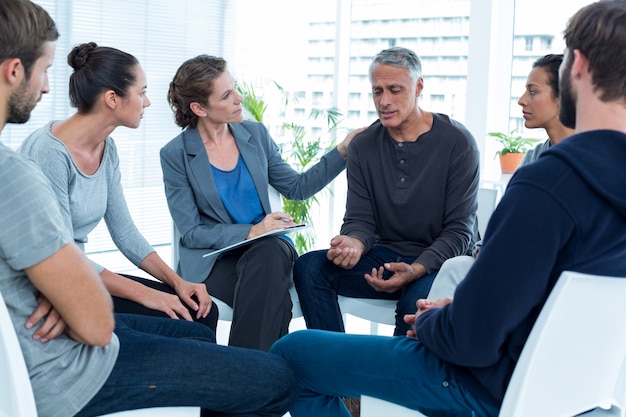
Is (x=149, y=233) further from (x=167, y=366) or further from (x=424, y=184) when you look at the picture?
(x=167, y=366)

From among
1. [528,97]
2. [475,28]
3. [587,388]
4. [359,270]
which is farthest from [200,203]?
[475,28]

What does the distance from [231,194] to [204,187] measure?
0.13 m

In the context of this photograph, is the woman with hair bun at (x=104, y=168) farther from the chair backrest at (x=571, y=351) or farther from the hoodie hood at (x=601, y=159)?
the hoodie hood at (x=601, y=159)

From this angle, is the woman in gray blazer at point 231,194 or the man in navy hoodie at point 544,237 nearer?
the man in navy hoodie at point 544,237

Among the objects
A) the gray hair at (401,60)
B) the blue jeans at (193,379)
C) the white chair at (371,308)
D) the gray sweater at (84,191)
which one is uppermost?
the gray hair at (401,60)

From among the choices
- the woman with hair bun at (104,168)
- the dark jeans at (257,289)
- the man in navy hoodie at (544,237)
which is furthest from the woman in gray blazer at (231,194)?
the man in navy hoodie at (544,237)

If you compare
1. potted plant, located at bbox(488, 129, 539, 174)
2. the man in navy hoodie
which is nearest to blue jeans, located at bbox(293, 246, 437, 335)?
the man in navy hoodie

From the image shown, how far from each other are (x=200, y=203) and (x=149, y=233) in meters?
2.42

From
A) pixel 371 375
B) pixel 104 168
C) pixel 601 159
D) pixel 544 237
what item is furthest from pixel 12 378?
pixel 104 168

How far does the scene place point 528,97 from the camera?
2822mm

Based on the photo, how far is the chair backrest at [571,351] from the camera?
1.30m

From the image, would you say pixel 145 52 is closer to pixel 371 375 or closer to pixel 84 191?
pixel 84 191

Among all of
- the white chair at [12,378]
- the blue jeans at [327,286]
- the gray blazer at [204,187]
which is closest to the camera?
the white chair at [12,378]

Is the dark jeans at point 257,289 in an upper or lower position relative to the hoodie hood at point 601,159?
lower
